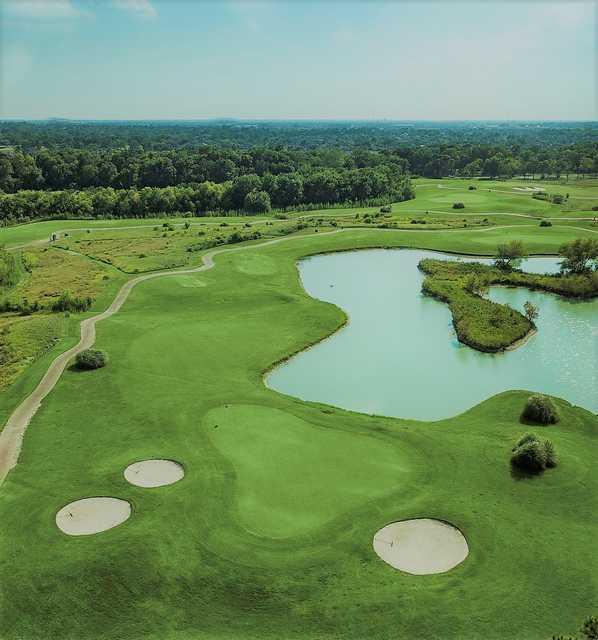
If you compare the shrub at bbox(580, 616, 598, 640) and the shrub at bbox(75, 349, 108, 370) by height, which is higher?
the shrub at bbox(75, 349, 108, 370)

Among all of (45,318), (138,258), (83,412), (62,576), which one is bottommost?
(62,576)

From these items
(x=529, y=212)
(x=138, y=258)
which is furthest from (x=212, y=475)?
(x=529, y=212)

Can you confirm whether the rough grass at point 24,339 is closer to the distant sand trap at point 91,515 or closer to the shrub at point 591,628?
the distant sand trap at point 91,515

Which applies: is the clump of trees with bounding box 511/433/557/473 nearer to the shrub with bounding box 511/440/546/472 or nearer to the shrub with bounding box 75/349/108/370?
the shrub with bounding box 511/440/546/472

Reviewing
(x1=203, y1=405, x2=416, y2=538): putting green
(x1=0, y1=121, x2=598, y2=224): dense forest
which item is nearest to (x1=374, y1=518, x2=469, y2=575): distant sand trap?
(x1=203, y1=405, x2=416, y2=538): putting green

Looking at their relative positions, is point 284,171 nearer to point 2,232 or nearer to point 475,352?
point 2,232

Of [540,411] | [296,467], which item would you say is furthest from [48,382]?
[540,411]
